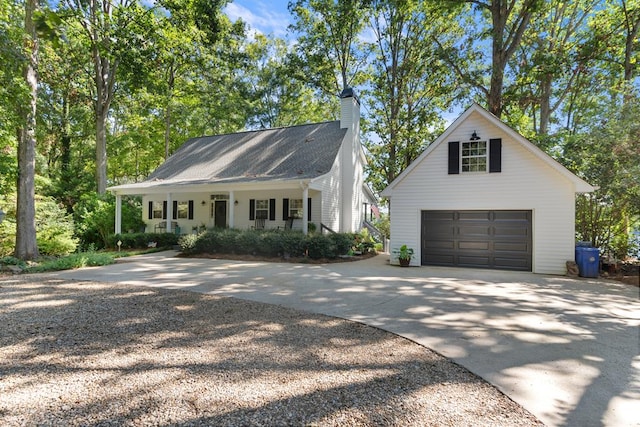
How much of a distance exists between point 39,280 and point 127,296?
317 centimetres

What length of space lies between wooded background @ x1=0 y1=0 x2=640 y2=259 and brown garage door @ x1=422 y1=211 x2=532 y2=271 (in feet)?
9.70

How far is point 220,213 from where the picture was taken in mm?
16484

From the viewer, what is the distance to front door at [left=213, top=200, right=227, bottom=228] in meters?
16.4

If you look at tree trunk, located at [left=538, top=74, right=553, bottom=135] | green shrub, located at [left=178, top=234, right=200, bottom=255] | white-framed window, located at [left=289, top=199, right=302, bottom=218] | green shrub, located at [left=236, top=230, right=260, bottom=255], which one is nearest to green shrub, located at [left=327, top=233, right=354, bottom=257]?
green shrub, located at [left=236, top=230, right=260, bottom=255]

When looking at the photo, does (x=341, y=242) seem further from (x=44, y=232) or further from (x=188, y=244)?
(x=44, y=232)

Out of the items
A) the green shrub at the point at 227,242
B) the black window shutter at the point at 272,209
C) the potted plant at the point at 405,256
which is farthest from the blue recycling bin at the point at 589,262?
the black window shutter at the point at 272,209

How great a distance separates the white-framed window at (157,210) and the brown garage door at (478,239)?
1446cm

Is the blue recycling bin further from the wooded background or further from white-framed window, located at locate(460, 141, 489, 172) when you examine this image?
white-framed window, located at locate(460, 141, 489, 172)

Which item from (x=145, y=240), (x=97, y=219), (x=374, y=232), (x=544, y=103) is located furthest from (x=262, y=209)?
(x=544, y=103)

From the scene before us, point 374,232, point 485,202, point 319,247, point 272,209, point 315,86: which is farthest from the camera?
point 315,86

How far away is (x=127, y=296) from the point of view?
583cm

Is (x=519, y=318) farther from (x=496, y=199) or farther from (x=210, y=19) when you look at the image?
(x=210, y=19)

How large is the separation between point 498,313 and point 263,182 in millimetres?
9769

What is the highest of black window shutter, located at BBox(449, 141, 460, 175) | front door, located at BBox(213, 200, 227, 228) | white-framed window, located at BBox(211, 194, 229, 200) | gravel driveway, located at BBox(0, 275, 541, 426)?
black window shutter, located at BBox(449, 141, 460, 175)
